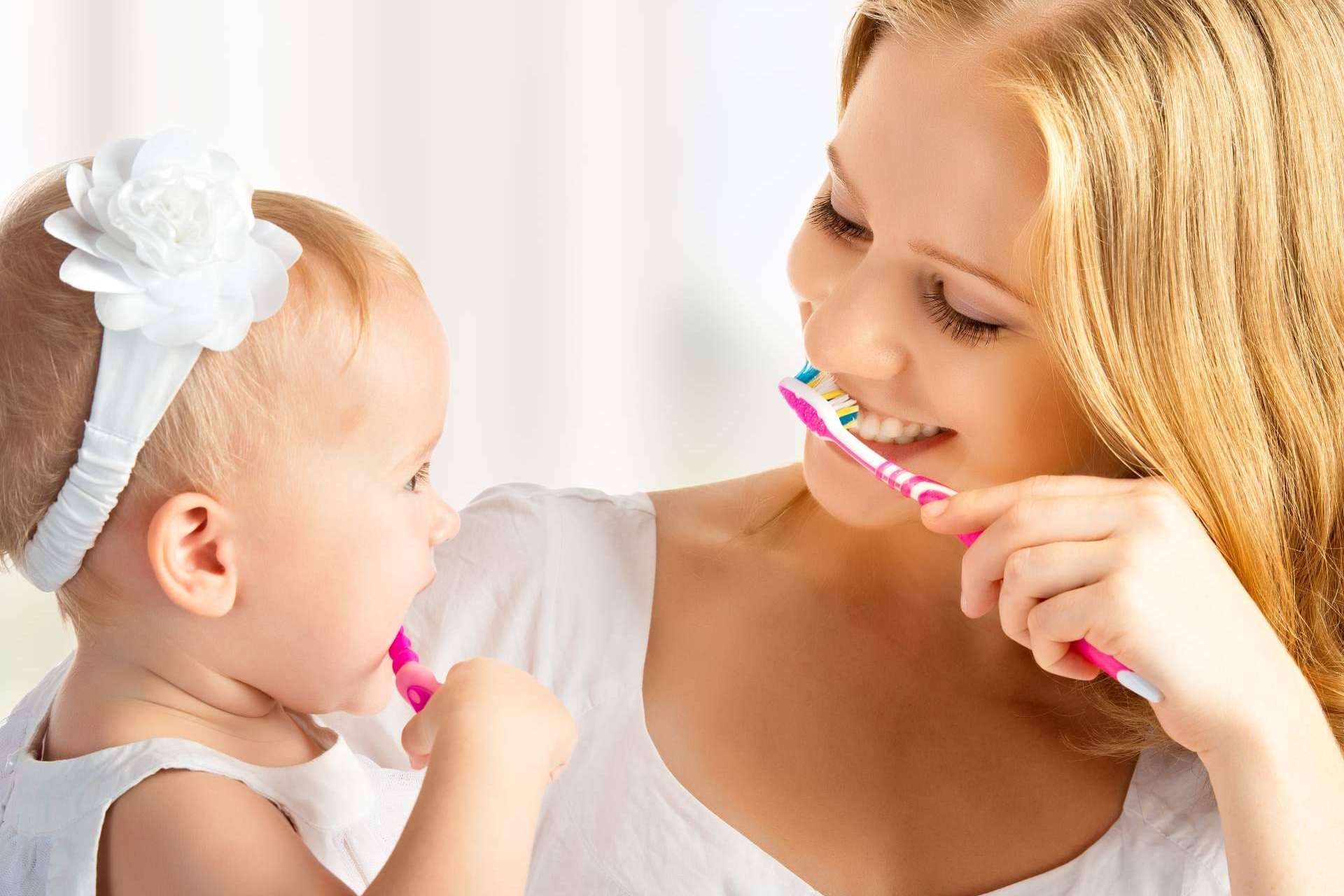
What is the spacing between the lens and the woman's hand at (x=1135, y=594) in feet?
3.42

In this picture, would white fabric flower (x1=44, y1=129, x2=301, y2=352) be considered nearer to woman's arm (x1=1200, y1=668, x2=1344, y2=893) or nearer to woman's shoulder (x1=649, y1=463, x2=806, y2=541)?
woman's shoulder (x1=649, y1=463, x2=806, y2=541)

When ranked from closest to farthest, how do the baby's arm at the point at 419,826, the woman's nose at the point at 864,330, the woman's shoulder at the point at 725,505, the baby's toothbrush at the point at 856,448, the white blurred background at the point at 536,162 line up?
the baby's arm at the point at 419,826 → the baby's toothbrush at the point at 856,448 → the woman's nose at the point at 864,330 → the woman's shoulder at the point at 725,505 → the white blurred background at the point at 536,162

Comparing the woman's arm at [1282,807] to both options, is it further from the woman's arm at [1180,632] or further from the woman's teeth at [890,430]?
the woman's teeth at [890,430]

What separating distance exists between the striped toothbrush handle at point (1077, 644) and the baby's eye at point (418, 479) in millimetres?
371

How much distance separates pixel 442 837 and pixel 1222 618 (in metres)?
0.59

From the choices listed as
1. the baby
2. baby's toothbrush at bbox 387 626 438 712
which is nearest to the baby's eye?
the baby

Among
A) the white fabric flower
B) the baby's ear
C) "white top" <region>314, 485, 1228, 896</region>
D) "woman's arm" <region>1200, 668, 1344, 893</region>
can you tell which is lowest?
"white top" <region>314, 485, 1228, 896</region>

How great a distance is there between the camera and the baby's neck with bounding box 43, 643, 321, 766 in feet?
3.47

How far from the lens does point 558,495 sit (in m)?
1.54

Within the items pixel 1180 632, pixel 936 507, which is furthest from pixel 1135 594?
pixel 936 507

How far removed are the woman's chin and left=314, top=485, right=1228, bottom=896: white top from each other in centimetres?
25

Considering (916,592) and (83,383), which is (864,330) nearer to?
(916,592)

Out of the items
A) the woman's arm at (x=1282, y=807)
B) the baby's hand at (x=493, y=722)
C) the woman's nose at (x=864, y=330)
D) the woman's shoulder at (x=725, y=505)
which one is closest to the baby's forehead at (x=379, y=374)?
the baby's hand at (x=493, y=722)

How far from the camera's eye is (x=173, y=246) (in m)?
1.01
